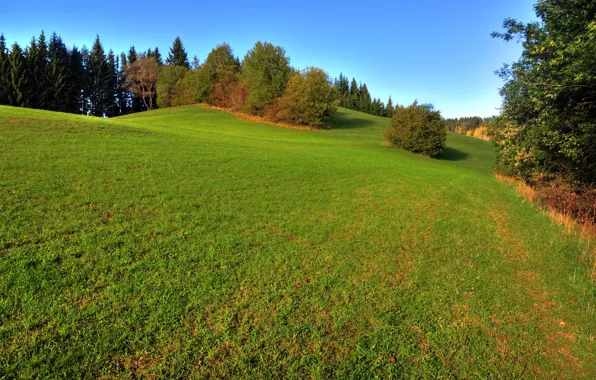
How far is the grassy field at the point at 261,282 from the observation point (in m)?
3.72

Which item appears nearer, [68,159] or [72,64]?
[68,159]

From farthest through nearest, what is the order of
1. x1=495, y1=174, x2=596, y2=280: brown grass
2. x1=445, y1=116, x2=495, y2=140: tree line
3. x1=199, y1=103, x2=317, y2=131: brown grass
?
x1=445, y1=116, x2=495, y2=140: tree line, x1=199, y1=103, x2=317, y2=131: brown grass, x1=495, y1=174, x2=596, y2=280: brown grass

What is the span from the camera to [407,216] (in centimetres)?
962

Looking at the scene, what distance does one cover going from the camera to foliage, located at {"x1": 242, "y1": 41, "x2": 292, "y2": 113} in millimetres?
44969

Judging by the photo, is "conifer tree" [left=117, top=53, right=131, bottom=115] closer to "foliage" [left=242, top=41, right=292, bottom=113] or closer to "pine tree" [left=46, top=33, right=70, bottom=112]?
"pine tree" [left=46, top=33, right=70, bottom=112]

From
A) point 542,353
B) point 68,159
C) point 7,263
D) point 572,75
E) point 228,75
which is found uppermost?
point 228,75

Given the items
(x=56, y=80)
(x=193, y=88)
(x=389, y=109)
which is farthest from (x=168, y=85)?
(x=389, y=109)

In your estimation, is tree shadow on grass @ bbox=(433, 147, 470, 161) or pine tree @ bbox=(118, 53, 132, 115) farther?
pine tree @ bbox=(118, 53, 132, 115)

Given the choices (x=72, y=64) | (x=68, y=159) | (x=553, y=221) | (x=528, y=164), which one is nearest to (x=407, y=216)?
(x=553, y=221)

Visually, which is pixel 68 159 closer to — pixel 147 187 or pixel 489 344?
pixel 147 187

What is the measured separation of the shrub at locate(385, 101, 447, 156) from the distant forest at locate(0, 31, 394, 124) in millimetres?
12837

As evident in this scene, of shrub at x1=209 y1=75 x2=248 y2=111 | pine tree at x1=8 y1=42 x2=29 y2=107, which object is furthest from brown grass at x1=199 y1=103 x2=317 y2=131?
pine tree at x1=8 y1=42 x2=29 y2=107

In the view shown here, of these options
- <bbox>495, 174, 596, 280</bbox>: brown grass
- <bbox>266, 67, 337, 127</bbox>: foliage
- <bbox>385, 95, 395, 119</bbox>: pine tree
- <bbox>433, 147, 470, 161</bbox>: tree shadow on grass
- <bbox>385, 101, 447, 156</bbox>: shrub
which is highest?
<bbox>385, 95, 395, 119</bbox>: pine tree

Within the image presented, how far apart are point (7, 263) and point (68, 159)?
21.8 feet
